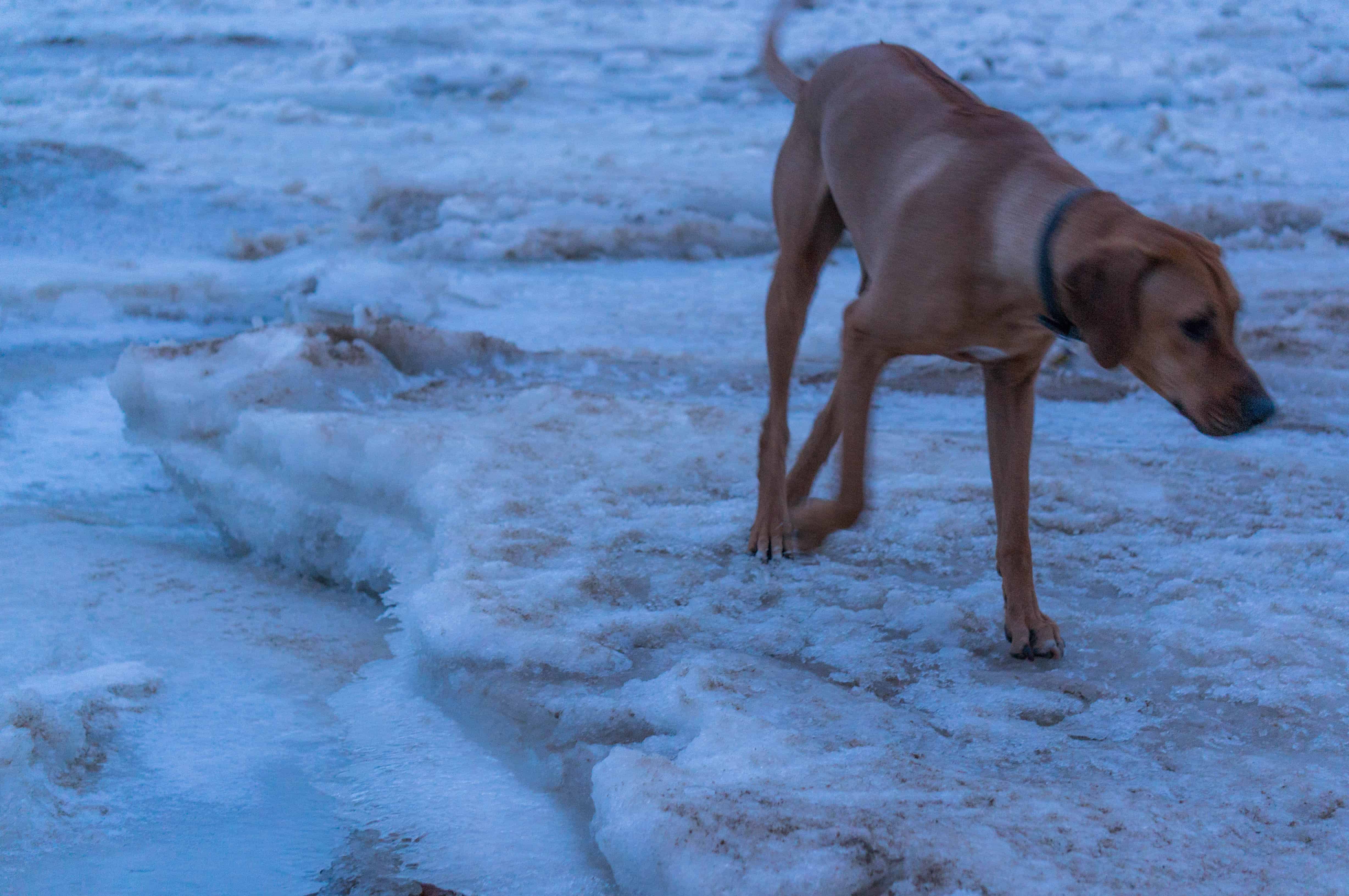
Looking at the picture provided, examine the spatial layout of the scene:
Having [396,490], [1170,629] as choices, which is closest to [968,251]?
[1170,629]

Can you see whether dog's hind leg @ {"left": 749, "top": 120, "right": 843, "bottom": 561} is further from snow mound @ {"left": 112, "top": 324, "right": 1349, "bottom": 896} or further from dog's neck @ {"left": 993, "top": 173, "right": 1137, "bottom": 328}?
dog's neck @ {"left": 993, "top": 173, "right": 1137, "bottom": 328}

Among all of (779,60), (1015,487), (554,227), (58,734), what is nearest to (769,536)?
(1015,487)

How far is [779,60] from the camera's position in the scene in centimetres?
363

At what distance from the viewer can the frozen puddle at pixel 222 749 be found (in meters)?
1.80

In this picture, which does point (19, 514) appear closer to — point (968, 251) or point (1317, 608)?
point (968, 251)

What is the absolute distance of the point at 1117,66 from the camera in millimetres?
12547

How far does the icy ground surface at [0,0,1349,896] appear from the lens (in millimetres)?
1807

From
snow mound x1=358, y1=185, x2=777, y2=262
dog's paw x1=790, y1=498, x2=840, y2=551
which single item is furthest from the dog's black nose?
snow mound x1=358, y1=185, x2=777, y2=262

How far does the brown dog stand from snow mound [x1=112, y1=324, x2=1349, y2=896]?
25 centimetres

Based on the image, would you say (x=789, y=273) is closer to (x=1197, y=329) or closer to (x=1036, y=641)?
(x=1036, y=641)

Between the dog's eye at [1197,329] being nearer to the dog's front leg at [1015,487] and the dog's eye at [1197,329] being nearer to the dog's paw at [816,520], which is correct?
the dog's front leg at [1015,487]

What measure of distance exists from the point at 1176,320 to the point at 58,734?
2079mm

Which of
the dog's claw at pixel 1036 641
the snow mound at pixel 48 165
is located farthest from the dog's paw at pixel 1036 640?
the snow mound at pixel 48 165

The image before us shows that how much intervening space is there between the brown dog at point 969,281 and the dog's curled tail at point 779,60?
0.50ft
